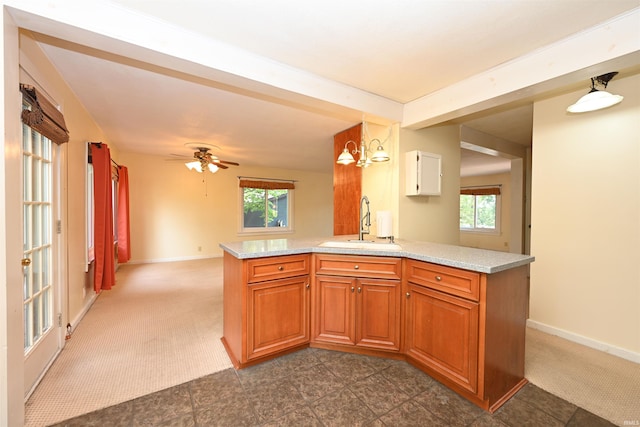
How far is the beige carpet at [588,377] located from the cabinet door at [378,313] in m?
0.98

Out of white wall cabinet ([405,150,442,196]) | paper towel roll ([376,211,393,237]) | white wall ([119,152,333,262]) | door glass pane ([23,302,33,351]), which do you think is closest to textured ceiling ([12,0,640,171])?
white wall cabinet ([405,150,442,196])

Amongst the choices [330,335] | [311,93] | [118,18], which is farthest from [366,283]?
[118,18]

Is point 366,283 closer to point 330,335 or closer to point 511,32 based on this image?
point 330,335

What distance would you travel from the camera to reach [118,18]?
151 centimetres

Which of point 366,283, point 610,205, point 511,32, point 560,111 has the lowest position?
point 366,283

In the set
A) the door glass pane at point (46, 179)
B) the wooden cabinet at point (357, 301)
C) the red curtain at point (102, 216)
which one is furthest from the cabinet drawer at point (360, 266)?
the red curtain at point (102, 216)

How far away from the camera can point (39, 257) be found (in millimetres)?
1951

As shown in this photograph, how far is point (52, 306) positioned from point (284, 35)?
2748 mm

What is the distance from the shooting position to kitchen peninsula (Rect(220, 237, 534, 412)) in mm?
1594

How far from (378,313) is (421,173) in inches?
62.0

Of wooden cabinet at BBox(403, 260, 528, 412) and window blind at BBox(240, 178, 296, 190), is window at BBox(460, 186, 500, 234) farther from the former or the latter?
wooden cabinet at BBox(403, 260, 528, 412)

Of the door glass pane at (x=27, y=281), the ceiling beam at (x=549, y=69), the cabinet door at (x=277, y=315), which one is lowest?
the cabinet door at (x=277, y=315)

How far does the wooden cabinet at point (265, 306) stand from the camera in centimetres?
192

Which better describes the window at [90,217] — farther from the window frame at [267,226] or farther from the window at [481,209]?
the window at [481,209]
